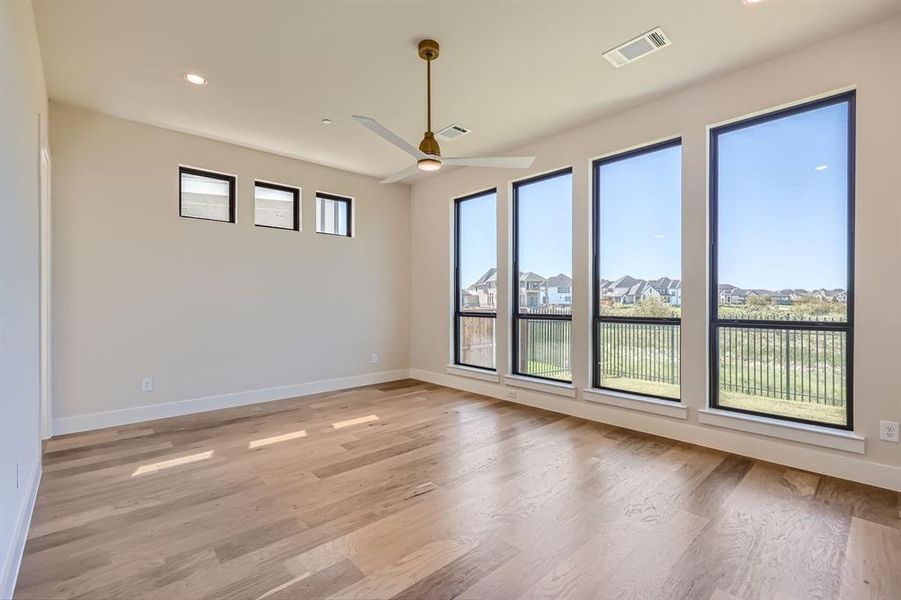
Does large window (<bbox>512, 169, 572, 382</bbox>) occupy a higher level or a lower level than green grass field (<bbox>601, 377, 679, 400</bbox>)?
higher

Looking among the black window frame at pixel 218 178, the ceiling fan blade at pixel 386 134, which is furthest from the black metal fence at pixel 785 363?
the black window frame at pixel 218 178

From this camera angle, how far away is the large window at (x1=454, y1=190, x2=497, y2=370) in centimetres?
550

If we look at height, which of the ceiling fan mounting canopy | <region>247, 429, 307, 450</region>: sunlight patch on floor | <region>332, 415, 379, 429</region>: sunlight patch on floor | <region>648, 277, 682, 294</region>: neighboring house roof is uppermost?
the ceiling fan mounting canopy

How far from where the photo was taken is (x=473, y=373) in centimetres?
559

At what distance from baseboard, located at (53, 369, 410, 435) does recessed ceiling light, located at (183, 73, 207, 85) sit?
3.11m

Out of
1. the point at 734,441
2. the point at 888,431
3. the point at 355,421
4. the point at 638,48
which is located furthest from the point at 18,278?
the point at 888,431

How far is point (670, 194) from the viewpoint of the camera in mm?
3857

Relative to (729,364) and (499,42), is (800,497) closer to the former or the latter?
(729,364)

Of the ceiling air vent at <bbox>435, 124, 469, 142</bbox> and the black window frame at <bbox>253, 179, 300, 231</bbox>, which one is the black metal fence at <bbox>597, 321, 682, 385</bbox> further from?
the black window frame at <bbox>253, 179, 300, 231</bbox>

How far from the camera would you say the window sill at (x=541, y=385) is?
4.49 metres

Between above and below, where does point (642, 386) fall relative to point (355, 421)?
above

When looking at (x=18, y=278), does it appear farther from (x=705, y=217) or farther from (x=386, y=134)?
(x=705, y=217)

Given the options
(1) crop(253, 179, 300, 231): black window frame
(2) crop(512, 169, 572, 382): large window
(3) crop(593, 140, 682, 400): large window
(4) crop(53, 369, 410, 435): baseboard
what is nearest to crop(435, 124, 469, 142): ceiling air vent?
(2) crop(512, 169, 572, 382): large window

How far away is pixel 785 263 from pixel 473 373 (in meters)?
3.48
